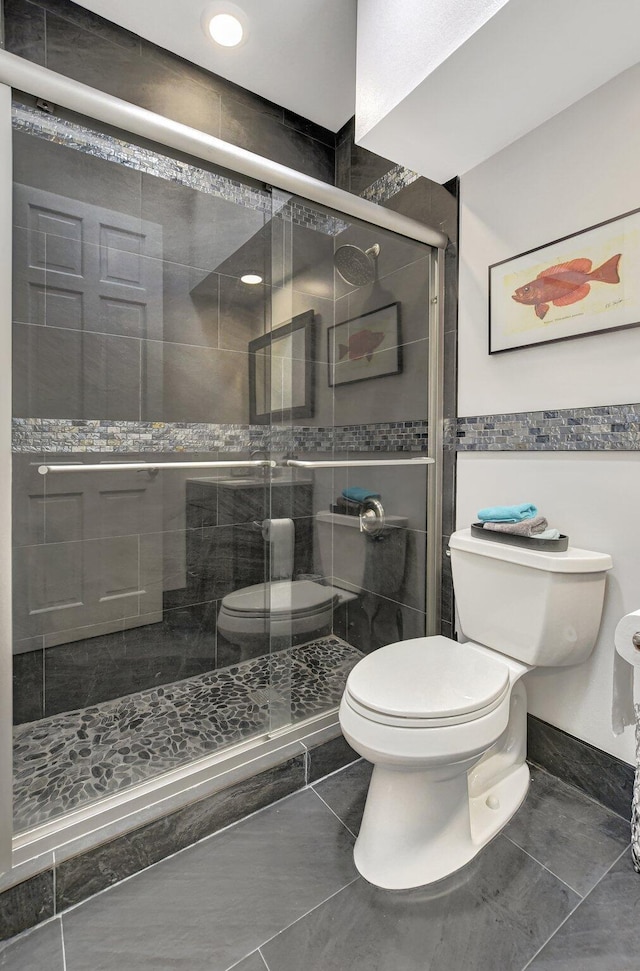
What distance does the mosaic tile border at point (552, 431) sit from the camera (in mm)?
1291

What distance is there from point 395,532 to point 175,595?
924 mm

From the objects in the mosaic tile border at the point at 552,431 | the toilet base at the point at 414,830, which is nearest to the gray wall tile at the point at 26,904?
the toilet base at the point at 414,830

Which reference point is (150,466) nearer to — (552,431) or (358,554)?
(358,554)

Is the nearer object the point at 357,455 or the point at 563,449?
the point at 563,449

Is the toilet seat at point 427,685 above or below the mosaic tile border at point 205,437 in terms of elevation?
below

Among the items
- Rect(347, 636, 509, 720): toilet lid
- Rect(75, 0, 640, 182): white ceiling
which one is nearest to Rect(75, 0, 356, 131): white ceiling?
Rect(75, 0, 640, 182): white ceiling

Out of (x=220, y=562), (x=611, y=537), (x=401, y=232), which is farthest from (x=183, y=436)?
(x=611, y=537)

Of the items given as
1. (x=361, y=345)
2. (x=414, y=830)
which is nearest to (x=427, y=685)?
(x=414, y=830)

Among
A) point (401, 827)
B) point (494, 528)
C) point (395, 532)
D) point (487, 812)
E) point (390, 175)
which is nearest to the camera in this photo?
point (401, 827)

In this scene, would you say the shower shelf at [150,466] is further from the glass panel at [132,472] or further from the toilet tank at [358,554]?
the toilet tank at [358,554]

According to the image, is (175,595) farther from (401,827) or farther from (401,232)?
A: (401,232)

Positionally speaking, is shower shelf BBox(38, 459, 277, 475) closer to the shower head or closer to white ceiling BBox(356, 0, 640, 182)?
the shower head

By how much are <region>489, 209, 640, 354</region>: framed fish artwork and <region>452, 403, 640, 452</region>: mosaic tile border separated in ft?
0.75

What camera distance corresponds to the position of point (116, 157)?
61.7 inches
